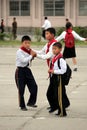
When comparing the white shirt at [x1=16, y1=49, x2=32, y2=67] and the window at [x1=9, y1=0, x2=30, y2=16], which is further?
the window at [x1=9, y1=0, x2=30, y2=16]

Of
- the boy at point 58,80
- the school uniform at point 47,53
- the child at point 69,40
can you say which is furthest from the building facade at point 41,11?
the boy at point 58,80

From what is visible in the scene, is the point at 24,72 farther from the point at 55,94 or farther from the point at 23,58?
the point at 55,94

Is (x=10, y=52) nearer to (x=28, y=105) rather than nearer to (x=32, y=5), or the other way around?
(x=28, y=105)

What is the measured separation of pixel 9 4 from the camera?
184ft

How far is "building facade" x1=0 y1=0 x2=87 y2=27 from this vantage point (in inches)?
2188

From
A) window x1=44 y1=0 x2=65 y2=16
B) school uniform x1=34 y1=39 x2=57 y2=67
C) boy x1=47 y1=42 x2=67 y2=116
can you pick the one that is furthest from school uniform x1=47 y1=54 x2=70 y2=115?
window x1=44 y1=0 x2=65 y2=16

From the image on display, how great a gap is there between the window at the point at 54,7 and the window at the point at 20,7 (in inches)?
66.2

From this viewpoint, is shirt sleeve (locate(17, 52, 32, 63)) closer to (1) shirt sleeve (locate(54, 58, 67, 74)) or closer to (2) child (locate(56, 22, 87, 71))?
(1) shirt sleeve (locate(54, 58, 67, 74))

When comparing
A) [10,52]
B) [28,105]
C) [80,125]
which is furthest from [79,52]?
[80,125]

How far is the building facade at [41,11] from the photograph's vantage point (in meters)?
55.6

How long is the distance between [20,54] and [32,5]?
43.7 metres

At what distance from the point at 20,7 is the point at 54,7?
10.3 ft

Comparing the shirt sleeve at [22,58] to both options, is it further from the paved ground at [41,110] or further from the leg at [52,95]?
the paved ground at [41,110]

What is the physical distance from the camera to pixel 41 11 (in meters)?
55.7
